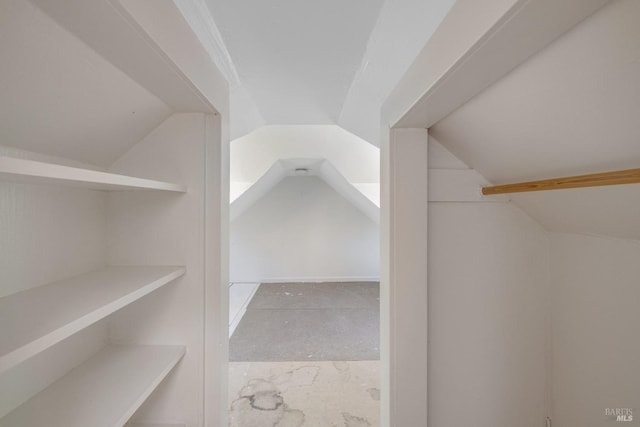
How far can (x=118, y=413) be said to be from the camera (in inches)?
24.3

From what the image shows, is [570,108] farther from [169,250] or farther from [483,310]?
[169,250]

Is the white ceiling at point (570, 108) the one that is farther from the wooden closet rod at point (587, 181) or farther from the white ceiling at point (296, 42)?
the white ceiling at point (296, 42)

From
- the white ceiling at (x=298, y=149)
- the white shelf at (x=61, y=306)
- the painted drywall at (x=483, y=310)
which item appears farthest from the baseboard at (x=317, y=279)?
the white shelf at (x=61, y=306)

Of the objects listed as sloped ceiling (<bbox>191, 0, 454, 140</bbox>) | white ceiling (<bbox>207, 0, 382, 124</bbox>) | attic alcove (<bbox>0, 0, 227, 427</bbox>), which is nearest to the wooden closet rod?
sloped ceiling (<bbox>191, 0, 454, 140</bbox>)

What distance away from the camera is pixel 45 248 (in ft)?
2.25

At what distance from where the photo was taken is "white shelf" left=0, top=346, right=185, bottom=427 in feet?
1.96

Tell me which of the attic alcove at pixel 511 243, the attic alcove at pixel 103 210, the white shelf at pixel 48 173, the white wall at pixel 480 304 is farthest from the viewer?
the white wall at pixel 480 304

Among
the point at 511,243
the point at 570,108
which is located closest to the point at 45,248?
the point at 570,108

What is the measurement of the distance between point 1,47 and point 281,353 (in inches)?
84.5

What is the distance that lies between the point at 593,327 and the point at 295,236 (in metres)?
3.48

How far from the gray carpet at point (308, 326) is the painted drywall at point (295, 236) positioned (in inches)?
16.2

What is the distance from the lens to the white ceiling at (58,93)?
1.46 ft

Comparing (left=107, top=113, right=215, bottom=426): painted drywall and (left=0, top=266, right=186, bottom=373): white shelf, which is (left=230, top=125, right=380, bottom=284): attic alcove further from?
(left=0, top=266, right=186, bottom=373): white shelf

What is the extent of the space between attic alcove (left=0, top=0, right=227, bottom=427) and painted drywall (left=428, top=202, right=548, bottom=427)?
37.4 inches
